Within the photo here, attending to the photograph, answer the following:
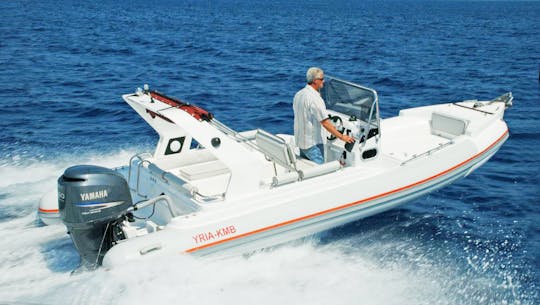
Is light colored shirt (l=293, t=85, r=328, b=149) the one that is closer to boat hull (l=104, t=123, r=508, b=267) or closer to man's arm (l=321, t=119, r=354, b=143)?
man's arm (l=321, t=119, r=354, b=143)

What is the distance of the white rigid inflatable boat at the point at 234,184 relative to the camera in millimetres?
5570

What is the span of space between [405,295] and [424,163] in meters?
1.85

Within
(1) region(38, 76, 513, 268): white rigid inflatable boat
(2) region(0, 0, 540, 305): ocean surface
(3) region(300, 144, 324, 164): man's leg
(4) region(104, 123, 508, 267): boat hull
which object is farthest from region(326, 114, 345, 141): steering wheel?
(2) region(0, 0, 540, 305): ocean surface

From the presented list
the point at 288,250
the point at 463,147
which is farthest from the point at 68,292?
the point at 463,147

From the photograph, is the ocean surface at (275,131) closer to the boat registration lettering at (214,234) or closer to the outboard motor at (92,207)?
the boat registration lettering at (214,234)

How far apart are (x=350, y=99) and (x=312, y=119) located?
0.90 meters

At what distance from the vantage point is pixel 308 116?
6.70 m

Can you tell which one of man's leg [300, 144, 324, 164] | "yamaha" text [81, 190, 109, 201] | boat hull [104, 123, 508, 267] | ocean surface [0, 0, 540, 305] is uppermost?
"yamaha" text [81, 190, 109, 201]

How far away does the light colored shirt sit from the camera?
6.57 meters

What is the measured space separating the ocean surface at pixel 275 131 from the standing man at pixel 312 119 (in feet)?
3.55

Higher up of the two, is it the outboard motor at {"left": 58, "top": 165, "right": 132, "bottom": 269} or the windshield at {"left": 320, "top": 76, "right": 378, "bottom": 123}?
the windshield at {"left": 320, "top": 76, "right": 378, "bottom": 123}

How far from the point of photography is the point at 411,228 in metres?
7.72

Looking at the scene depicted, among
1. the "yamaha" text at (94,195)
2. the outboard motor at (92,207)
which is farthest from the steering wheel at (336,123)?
the "yamaha" text at (94,195)

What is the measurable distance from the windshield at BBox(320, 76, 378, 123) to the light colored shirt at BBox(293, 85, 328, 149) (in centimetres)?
61
